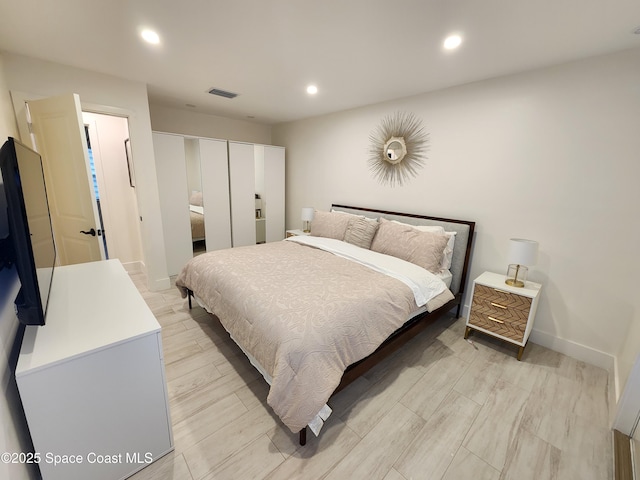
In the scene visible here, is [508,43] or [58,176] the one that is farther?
[58,176]

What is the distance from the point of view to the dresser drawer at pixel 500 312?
2191 mm

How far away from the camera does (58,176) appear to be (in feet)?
7.99

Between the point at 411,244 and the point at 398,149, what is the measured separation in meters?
1.29

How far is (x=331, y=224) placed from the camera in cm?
350

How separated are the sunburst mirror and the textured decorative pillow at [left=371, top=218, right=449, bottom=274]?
0.69 metres

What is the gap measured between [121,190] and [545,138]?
17.4 feet

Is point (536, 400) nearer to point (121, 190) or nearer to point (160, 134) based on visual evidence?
point (160, 134)

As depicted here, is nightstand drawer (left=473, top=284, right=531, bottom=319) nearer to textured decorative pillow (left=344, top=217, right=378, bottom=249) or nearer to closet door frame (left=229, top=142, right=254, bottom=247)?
textured decorative pillow (left=344, top=217, right=378, bottom=249)

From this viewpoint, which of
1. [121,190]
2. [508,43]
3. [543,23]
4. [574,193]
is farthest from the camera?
[121,190]

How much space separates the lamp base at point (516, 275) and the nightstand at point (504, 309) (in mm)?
42

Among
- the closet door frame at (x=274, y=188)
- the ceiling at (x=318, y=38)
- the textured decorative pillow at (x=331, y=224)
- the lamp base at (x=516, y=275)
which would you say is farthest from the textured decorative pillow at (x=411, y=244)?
the closet door frame at (x=274, y=188)

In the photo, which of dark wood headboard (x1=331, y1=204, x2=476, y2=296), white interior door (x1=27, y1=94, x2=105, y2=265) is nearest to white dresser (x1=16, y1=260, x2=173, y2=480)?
white interior door (x1=27, y1=94, x2=105, y2=265)

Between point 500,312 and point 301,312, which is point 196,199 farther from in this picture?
point 500,312

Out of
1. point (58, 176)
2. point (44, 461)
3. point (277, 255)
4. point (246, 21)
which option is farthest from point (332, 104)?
point (44, 461)
